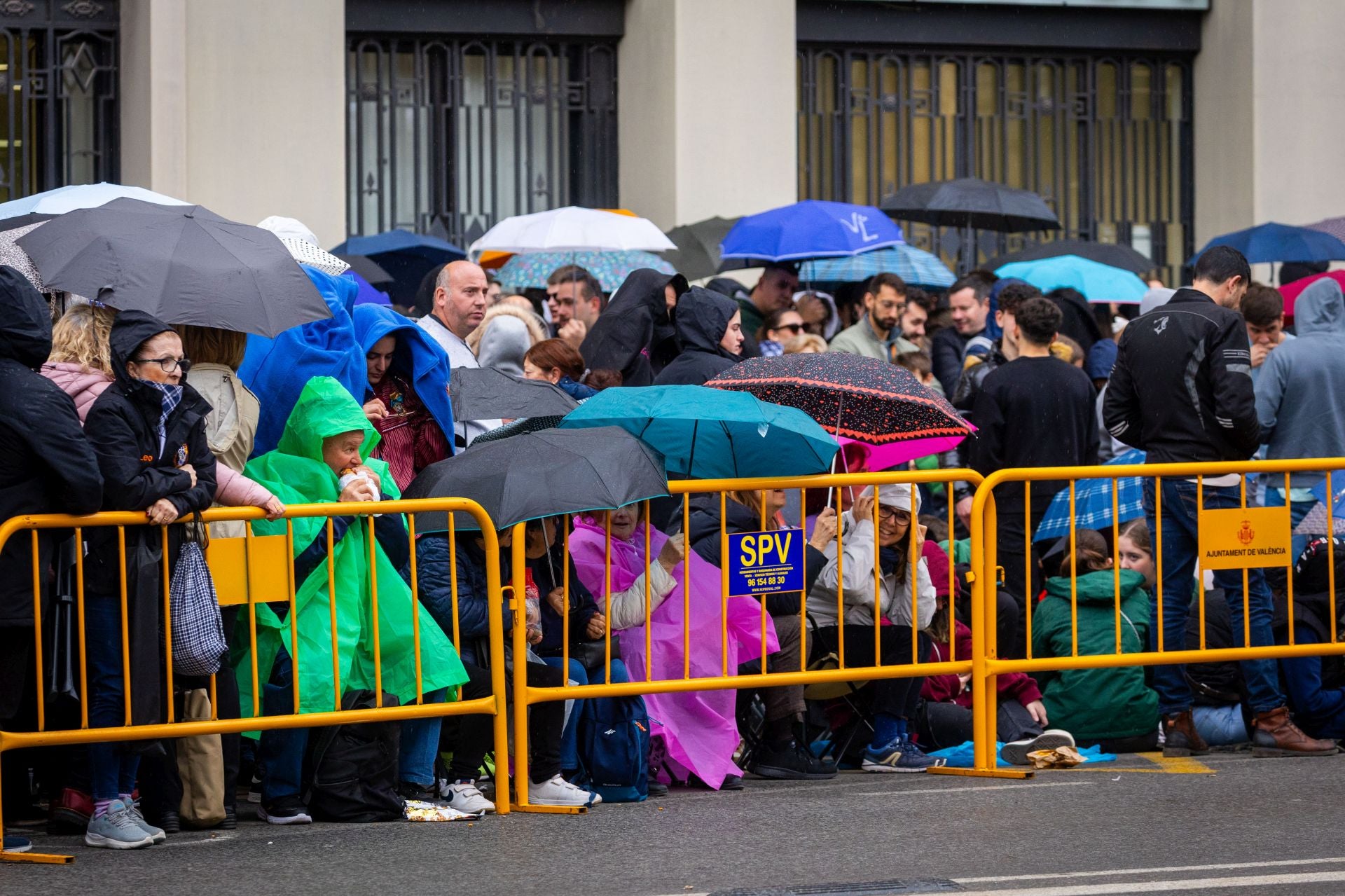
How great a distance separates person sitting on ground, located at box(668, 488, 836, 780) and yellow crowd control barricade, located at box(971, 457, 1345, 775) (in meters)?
0.73

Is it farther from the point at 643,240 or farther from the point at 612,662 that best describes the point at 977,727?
the point at 643,240

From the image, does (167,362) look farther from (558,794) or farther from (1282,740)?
(1282,740)

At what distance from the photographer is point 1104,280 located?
1477 centimetres

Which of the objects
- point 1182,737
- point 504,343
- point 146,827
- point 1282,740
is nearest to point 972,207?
point 504,343

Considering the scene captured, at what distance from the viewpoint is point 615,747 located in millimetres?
8172

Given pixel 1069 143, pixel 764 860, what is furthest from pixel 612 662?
pixel 1069 143

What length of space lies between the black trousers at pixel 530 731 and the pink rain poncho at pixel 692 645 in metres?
0.42

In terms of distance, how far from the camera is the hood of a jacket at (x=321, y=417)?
7.75 meters

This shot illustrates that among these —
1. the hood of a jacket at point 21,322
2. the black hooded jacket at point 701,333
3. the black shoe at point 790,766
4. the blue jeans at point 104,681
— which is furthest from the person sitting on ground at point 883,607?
the hood of a jacket at point 21,322

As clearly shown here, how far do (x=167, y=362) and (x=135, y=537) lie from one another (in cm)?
63

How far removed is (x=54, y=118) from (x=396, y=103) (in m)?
2.81

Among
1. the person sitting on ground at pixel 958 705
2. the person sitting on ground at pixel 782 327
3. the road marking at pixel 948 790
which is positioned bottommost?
the road marking at pixel 948 790

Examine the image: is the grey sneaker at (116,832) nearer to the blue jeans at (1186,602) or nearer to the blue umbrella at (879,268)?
the blue jeans at (1186,602)

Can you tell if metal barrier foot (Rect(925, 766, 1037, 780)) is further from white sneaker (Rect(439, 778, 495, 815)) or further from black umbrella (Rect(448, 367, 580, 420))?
black umbrella (Rect(448, 367, 580, 420))
